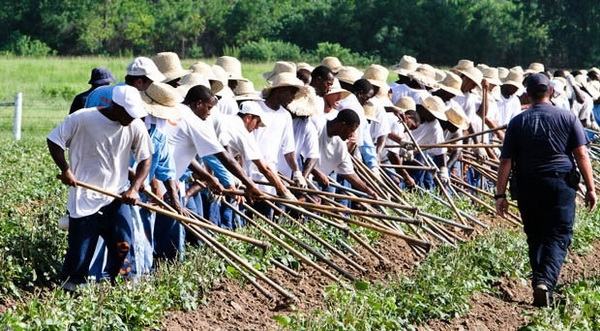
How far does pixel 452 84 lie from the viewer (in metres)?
15.8

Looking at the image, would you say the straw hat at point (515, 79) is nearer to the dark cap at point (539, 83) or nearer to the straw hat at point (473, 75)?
the straw hat at point (473, 75)

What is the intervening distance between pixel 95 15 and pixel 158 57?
145 ft

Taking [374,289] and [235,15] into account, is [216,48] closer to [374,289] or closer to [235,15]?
[235,15]

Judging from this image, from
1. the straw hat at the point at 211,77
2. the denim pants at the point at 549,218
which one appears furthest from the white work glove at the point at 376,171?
the denim pants at the point at 549,218

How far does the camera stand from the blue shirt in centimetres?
911

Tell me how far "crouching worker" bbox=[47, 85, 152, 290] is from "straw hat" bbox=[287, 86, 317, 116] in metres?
3.18

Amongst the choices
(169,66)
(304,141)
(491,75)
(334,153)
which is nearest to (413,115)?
(334,153)

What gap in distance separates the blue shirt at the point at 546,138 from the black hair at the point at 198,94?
2443 mm

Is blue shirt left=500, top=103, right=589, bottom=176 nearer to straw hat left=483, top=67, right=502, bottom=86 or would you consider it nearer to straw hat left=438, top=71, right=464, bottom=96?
straw hat left=438, top=71, right=464, bottom=96

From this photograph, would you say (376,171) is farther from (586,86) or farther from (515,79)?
(586,86)

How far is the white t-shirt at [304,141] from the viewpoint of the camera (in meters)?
11.4

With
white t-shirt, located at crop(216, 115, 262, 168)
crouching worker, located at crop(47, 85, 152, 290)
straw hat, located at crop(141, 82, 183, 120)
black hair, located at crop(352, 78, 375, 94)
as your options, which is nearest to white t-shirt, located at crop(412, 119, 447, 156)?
black hair, located at crop(352, 78, 375, 94)

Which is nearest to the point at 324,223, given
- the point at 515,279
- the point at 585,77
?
the point at 515,279

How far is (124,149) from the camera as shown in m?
8.25
